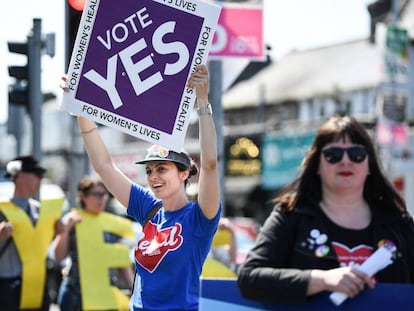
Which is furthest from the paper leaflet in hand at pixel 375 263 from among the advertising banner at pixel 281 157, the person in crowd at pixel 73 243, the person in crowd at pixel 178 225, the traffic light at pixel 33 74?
the advertising banner at pixel 281 157

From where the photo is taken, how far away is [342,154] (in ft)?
13.0

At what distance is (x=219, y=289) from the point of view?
12.3 ft

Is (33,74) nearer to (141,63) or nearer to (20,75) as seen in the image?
(20,75)

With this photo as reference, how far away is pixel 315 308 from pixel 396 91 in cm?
1441

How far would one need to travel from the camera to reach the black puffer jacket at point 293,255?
3.54m

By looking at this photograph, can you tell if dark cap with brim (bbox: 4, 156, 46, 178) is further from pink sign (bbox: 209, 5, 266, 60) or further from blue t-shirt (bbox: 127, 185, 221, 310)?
blue t-shirt (bbox: 127, 185, 221, 310)

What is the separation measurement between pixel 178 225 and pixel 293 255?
24.5 inches

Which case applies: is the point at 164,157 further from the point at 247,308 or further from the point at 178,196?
the point at 247,308

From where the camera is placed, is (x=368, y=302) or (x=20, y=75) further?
(x=20, y=75)

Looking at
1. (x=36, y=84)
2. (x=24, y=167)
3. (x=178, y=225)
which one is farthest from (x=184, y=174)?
(x=36, y=84)

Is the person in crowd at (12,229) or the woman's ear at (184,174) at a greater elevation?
the woman's ear at (184,174)

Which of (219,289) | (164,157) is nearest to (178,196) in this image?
(164,157)

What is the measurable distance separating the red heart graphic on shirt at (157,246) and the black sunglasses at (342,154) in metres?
0.70

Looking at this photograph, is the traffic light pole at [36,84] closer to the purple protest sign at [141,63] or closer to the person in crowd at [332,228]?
the purple protest sign at [141,63]
